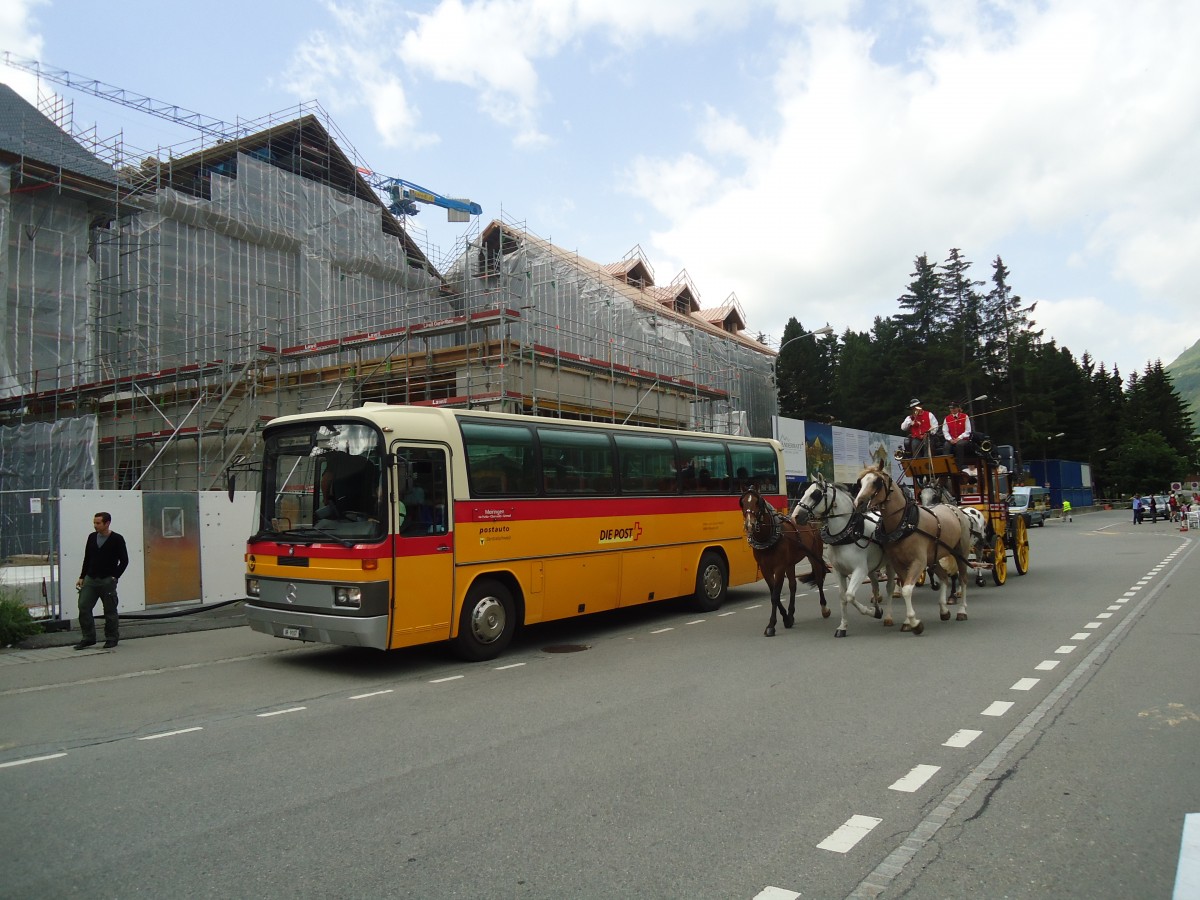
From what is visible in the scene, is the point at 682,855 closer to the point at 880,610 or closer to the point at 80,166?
the point at 880,610

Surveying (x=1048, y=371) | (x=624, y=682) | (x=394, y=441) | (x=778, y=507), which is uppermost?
(x=1048, y=371)

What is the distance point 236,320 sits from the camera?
1195 inches

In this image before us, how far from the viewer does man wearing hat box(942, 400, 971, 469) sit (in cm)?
1515

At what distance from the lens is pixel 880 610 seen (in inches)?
489

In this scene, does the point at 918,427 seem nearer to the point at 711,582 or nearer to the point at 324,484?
the point at 711,582

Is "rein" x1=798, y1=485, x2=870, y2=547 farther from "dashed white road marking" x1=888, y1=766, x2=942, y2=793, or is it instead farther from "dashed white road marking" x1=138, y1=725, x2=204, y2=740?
"dashed white road marking" x1=138, y1=725, x2=204, y2=740

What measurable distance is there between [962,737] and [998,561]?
11.0 m

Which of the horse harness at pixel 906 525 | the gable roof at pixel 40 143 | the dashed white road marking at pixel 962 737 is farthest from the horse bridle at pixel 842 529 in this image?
the gable roof at pixel 40 143

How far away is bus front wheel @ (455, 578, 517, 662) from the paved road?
0.79 feet

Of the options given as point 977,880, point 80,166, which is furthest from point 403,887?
point 80,166

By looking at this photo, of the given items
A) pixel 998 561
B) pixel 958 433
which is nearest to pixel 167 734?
pixel 958 433

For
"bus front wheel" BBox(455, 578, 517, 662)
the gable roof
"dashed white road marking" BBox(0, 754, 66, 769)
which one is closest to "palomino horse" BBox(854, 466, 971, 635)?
"bus front wheel" BBox(455, 578, 517, 662)

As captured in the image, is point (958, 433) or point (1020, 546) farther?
point (1020, 546)

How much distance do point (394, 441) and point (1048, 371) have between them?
3434 inches
